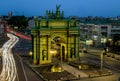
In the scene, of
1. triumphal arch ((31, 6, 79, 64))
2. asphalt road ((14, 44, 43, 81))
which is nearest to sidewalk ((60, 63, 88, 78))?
triumphal arch ((31, 6, 79, 64))

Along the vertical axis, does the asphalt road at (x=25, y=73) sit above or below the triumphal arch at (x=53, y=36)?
below

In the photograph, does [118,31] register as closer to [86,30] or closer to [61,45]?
[86,30]

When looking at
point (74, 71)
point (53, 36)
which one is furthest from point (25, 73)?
point (53, 36)

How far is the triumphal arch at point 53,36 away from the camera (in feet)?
216

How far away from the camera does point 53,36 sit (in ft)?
221

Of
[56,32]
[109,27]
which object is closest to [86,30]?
[109,27]

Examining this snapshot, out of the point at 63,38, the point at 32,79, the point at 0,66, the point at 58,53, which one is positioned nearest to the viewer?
the point at 32,79

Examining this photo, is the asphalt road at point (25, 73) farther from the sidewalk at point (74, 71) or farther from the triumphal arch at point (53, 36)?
the sidewalk at point (74, 71)

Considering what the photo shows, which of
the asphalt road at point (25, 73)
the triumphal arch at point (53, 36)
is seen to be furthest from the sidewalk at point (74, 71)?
the asphalt road at point (25, 73)

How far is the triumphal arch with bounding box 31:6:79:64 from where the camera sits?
65.9 m

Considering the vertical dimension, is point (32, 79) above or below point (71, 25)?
below

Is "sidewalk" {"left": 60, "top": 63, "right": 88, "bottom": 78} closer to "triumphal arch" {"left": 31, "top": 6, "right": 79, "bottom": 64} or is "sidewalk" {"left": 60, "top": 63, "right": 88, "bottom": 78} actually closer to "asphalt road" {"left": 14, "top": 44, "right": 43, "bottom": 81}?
"triumphal arch" {"left": 31, "top": 6, "right": 79, "bottom": 64}

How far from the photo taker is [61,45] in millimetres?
70750

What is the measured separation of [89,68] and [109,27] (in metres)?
54.6
